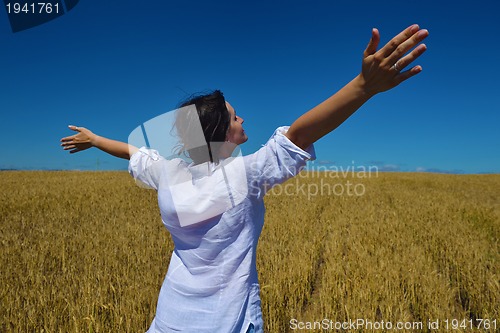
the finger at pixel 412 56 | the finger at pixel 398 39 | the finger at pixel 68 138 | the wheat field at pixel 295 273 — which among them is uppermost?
the finger at pixel 68 138

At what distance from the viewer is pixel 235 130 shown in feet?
4.60

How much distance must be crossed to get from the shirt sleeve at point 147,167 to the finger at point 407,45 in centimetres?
97

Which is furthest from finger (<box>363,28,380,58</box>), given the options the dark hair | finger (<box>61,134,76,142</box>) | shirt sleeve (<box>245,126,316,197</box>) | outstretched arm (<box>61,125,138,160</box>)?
finger (<box>61,134,76,142</box>)

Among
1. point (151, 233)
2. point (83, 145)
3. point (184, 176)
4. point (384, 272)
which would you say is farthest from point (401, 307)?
point (151, 233)

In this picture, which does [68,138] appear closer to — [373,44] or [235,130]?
[235,130]

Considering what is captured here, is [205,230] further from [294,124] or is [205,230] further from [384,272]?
[384,272]

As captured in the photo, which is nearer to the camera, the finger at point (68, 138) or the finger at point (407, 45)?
the finger at point (407, 45)

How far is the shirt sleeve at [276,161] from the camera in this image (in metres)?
1.03

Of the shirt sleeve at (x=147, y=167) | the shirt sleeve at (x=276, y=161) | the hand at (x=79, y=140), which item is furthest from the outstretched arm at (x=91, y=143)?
the shirt sleeve at (x=276, y=161)

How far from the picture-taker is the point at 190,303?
49.2 inches

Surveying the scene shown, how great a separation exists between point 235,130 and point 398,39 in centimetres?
73

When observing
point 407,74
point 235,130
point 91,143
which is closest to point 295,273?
point 91,143

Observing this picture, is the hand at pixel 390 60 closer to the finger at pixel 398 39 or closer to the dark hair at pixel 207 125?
the finger at pixel 398 39

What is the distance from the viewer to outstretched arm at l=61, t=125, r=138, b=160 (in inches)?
74.2
